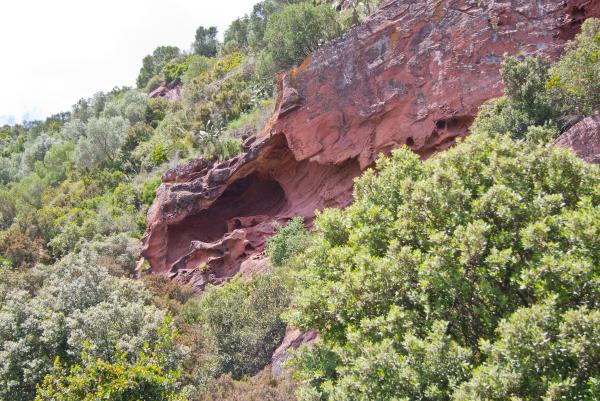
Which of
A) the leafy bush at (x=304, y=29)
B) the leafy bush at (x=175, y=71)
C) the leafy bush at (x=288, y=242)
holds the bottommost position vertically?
the leafy bush at (x=288, y=242)

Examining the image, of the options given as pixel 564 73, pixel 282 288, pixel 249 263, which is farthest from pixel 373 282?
pixel 249 263

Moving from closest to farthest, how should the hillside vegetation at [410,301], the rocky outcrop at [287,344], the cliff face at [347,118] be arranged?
the hillside vegetation at [410,301] < the rocky outcrop at [287,344] < the cliff face at [347,118]

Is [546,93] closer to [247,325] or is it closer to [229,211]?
[247,325]

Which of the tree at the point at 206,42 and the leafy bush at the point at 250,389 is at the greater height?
the tree at the point at 206,42

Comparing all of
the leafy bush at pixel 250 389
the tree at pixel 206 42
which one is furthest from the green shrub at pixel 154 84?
the leafy bush at pixel 250 389

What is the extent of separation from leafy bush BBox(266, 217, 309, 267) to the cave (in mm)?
4199

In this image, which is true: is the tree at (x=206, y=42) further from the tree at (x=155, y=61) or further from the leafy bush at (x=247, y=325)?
the leafy bush at (x=247, y=325)

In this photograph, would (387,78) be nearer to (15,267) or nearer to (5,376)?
(5,376)

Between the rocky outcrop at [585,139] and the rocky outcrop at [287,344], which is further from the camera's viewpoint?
the rocky outcrop at [287,344]

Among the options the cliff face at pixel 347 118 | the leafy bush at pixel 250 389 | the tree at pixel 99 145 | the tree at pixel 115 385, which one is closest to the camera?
the tree at pixel 115 385

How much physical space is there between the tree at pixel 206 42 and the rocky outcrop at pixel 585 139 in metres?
66.2

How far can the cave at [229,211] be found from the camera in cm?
2808

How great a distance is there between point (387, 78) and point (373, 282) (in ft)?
50.2

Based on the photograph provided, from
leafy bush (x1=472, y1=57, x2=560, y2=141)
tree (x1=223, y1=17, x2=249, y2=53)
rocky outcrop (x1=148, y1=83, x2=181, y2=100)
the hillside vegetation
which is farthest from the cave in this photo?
rocky outcrop (x1=148, y1=83, x2=181, y2=100)
